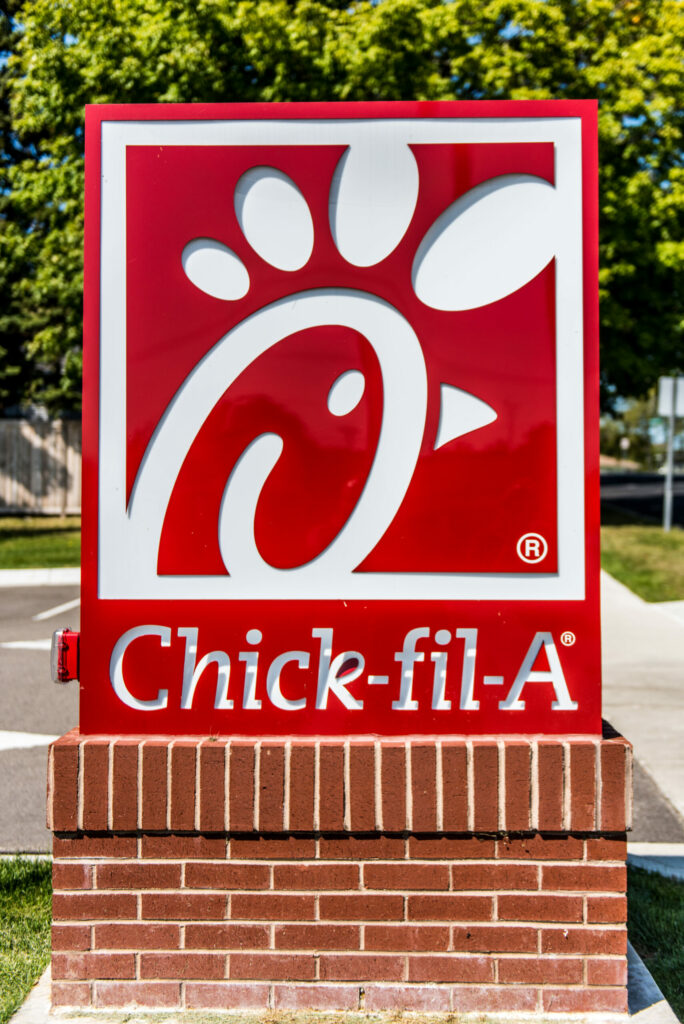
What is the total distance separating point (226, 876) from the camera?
286 centimetres

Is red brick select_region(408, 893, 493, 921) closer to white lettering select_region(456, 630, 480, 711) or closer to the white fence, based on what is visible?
white lettering select_region(456, 630, 480, 711)

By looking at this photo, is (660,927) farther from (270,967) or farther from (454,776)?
(270,967)

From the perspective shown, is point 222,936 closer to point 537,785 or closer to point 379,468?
point 537,785

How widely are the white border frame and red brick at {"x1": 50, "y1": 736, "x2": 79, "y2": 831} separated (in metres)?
0.46

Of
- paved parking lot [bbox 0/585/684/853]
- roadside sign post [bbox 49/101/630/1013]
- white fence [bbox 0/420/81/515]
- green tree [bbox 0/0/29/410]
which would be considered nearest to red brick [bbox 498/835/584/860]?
roadside sign post [bbox 49/101/630/1013]

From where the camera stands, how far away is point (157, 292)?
115 inches

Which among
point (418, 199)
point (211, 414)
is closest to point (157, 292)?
point (211, 414)

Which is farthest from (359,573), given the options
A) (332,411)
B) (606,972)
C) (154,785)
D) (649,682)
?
(649,682)

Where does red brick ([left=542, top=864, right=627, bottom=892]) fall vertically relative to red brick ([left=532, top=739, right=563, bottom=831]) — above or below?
below

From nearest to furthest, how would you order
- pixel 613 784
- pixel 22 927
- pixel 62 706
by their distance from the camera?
1. pixel 613 784
2. pixel 22 927
3. pixel 62 706

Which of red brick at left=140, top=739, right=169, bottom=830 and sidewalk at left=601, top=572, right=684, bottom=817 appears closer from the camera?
red brick at left=140, top=739, right=169, bottom=830

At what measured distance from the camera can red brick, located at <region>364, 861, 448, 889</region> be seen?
284cm

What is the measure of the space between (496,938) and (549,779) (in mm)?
475

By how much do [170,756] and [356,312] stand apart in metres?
1.38
